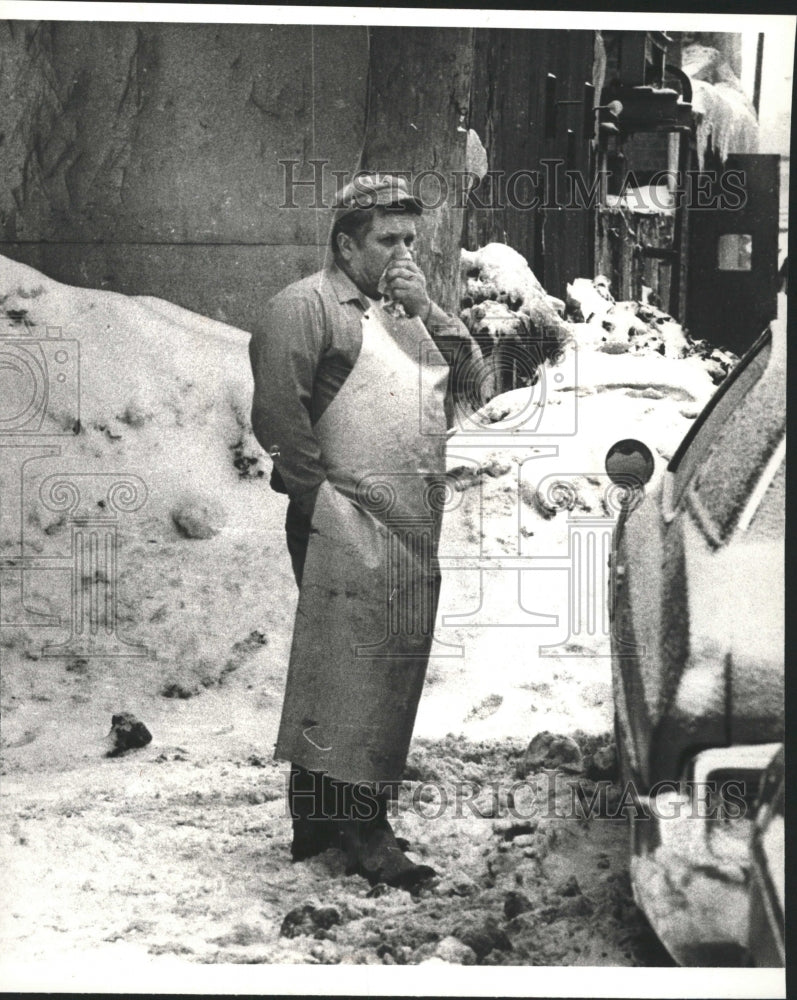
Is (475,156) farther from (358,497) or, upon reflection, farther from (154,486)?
(154,486)

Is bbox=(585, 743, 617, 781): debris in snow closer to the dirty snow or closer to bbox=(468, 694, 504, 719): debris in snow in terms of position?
the dirty snow

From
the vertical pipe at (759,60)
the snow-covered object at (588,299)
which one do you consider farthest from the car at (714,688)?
the vertical pipe at (759,60)

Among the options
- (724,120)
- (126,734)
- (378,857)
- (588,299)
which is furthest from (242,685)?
(724,120)

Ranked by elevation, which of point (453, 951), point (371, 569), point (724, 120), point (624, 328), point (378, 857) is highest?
point (724, 120)

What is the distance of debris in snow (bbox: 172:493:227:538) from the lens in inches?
143

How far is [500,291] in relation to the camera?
3592 mm

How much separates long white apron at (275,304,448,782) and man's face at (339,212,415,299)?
0.29 feet

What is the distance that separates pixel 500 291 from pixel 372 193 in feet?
1.49

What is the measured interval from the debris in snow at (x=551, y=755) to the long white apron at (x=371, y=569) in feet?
1.14

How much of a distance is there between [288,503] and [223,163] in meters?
0.99

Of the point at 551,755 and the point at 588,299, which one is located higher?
the point at 588,299

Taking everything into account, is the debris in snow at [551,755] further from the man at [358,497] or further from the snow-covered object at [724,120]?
the snow-covered object at [724,120]

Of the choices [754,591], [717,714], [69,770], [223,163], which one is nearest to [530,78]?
[223,163]

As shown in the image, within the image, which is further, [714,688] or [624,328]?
[624,328]
